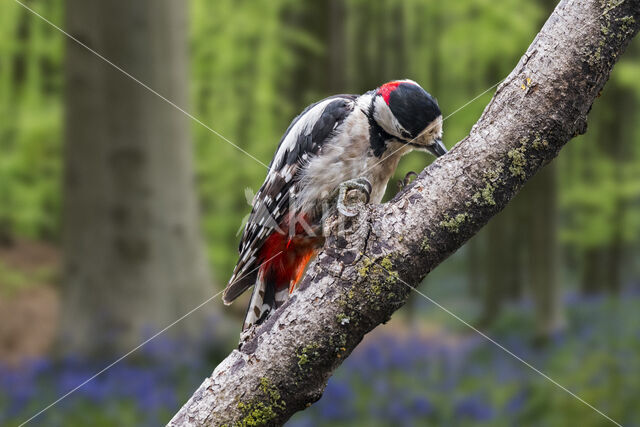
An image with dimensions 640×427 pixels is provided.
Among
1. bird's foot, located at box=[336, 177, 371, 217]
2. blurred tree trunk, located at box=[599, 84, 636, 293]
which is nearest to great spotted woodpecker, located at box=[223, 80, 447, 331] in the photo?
bird's foot, located at box=[336, 177, 371, 217]

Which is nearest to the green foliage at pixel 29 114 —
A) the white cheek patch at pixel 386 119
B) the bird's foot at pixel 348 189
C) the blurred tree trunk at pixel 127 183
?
the blurred tree trunk at pixel 127 183

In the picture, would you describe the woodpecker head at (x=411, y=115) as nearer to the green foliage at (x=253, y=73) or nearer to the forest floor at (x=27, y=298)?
the green foliage at (x=253, y=73)

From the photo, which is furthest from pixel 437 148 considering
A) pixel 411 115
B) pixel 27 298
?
pixel 27 298

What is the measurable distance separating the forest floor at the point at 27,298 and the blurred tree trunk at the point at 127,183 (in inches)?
81.5

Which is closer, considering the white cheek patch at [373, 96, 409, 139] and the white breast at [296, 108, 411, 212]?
the white cheek patch at [373, 96, 409, 139]

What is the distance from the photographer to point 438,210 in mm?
1336

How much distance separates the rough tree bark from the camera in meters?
1.30

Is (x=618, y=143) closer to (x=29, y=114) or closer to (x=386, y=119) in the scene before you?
(x=29, y=114)

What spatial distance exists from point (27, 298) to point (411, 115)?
9.80 metres

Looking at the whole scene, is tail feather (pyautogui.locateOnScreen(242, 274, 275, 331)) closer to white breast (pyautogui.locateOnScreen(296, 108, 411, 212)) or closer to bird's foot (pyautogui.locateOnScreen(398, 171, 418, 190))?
white breast (pyautogui.locateOnScreen(296, 108, 411, 212))

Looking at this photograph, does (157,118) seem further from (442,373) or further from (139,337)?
(442,373)

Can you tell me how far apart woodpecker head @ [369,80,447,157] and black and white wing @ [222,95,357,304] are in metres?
0.24

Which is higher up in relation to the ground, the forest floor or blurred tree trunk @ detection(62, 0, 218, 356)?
blurred tree trunk @ detection(62, 0, 218, 356)

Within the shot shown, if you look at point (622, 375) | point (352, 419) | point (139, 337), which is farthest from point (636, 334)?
point (139, 337)
